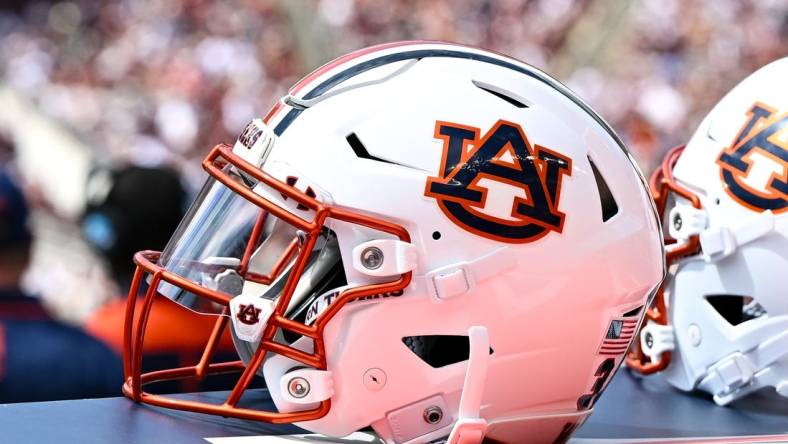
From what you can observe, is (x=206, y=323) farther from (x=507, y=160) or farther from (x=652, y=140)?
(x=652, y=140)

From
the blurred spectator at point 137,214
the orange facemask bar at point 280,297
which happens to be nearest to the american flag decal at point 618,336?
the orange facemask bar at point 280,297

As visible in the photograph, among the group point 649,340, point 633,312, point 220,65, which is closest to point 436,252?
point 633,312

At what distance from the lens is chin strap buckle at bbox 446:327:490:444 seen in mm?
1256

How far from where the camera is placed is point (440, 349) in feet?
4.27

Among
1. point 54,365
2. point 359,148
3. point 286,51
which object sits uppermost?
point 286,51

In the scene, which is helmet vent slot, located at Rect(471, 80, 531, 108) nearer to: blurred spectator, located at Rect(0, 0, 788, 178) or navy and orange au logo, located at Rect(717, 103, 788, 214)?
navy and orange au logo, located at Rect(717, 103, 788, 214)

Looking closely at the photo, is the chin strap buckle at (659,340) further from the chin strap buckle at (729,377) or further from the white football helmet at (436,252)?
the white football helmet at (436,252)

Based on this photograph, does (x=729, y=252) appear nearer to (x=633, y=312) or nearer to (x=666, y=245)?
(x=666, y=245)

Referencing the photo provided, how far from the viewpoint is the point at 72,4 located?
4.90 metres

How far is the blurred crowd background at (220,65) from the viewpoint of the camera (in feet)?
15.1

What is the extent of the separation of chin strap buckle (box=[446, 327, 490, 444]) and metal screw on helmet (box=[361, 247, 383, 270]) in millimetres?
136

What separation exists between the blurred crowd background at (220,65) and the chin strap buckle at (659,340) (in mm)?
2571

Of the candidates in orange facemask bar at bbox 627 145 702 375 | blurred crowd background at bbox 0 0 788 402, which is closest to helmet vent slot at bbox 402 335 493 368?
orange facemask bar at bbox 627 145 702 375

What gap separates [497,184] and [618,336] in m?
0.27
